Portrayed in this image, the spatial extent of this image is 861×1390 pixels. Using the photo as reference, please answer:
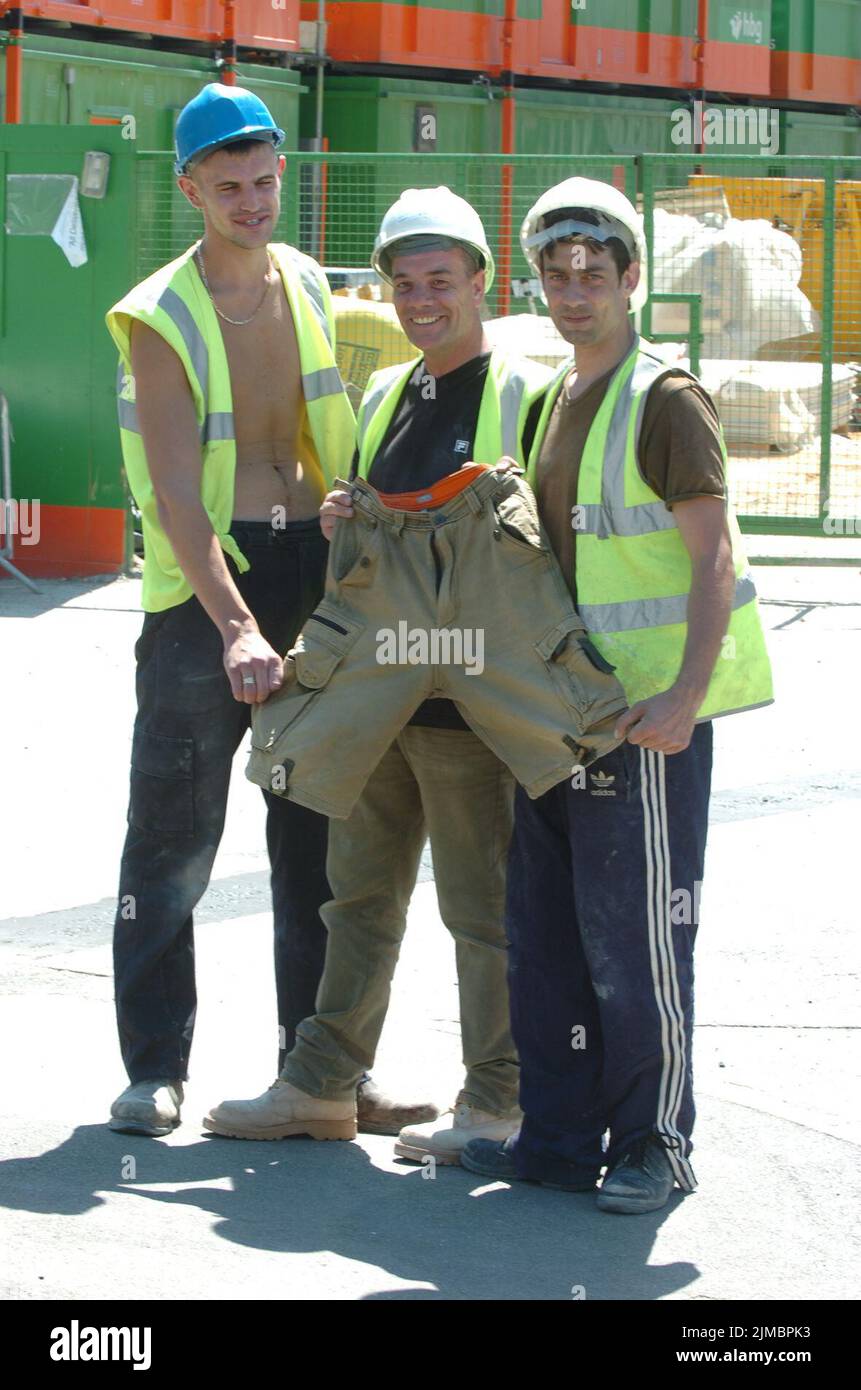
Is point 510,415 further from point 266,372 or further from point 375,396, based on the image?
point 266,372

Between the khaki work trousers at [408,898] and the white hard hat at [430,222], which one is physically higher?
the white hard hat at [430,222]

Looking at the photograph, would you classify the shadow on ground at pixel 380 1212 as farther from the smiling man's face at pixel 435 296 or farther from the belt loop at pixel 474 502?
the smiling man's face at pixel 435 296

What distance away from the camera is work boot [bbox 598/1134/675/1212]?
4031 millimetres

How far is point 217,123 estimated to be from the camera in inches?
169

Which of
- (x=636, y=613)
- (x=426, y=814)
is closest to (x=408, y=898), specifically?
(x=426, y=814)

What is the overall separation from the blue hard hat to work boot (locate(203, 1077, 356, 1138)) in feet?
6.67

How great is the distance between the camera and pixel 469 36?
70.8 feet

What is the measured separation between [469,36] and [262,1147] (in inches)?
745

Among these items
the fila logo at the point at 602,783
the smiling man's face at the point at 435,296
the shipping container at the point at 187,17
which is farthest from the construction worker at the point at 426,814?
the shipping container at the point at 187,17

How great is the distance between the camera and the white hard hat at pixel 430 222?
4.08 meters

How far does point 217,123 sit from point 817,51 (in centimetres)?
2459

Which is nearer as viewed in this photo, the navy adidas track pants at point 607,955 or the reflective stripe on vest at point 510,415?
the navy adidas track pants at point 607,955

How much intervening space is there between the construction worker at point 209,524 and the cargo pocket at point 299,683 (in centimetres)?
18

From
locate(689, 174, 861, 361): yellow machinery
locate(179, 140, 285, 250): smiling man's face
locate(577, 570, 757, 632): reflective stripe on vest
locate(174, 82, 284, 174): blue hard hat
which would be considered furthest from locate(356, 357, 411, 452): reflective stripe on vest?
locate(689, 174, 861, 361): yellow machinery
